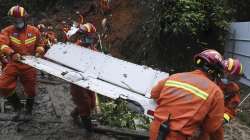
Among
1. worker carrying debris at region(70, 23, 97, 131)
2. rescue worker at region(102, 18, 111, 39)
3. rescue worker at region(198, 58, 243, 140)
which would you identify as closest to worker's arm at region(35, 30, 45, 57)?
worker carrying debris at region(70, 23, 97, 131)

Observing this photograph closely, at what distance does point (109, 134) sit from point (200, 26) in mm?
5203

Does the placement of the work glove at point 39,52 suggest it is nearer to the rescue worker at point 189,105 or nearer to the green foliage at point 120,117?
the green foliage at point 120,117

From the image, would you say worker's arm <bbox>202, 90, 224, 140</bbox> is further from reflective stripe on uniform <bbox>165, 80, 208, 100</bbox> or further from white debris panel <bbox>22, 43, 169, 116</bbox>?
white debris panel <bbox>22, 43, 169, 116</bbox>

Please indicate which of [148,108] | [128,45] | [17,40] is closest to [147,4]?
[128,45]

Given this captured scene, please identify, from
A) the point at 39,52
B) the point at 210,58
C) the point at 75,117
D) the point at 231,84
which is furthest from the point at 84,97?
the point at 210,58

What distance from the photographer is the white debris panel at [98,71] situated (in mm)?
7043

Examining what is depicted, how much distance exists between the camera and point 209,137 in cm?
550

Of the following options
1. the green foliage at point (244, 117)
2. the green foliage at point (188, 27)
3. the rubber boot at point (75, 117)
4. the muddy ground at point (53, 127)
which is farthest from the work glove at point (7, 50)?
the green foliage at point (188, 27)

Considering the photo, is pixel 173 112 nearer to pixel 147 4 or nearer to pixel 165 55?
pixel 165 55

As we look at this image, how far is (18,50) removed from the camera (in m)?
8.62

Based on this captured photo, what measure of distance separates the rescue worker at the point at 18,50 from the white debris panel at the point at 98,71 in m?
0.35

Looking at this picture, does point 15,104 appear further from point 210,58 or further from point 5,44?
point 210,58

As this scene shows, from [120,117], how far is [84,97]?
4.57 ft

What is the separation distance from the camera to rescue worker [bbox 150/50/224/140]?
16.1 feet
